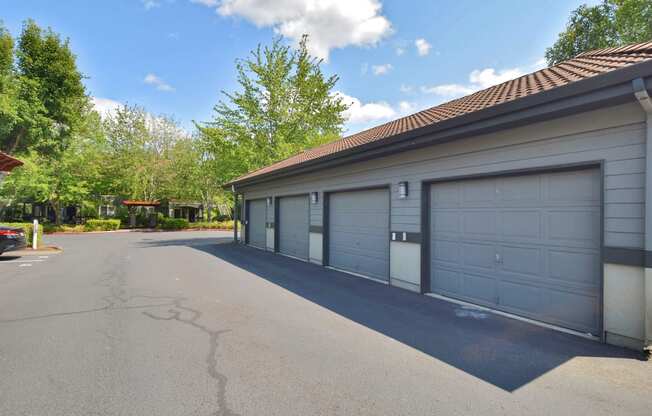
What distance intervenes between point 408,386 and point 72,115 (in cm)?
2359

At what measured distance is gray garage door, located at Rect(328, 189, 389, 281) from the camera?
7.98m

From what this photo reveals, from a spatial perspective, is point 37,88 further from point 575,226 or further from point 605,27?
point 605,27

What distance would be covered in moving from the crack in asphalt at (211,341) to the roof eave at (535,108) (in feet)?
15.3

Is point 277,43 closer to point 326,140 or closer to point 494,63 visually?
point 326,140

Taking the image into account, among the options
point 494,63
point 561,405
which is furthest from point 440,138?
point 494,63

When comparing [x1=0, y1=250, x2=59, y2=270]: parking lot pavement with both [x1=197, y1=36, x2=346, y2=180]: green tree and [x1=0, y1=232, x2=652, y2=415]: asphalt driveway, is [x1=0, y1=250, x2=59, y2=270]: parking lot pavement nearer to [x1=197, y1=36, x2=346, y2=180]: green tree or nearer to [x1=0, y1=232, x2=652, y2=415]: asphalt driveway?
[x1=0, y1=232, x2=652, y2=415]: asphalt driveway

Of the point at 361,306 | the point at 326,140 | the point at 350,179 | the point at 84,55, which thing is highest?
the point at 84,55

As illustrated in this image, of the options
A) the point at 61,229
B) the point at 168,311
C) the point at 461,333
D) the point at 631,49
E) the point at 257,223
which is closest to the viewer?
the point at 461,333

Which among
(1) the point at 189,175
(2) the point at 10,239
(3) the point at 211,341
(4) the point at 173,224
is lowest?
(3) the point at 211,341

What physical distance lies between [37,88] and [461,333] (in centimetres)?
2309

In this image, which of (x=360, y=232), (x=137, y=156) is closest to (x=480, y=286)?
(x=360, y=232)

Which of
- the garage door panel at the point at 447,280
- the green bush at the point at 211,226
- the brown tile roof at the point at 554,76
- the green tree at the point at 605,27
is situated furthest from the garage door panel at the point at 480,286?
the green bush at the point at 211,226

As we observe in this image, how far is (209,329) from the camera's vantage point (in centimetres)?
462

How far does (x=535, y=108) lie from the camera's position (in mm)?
4516
